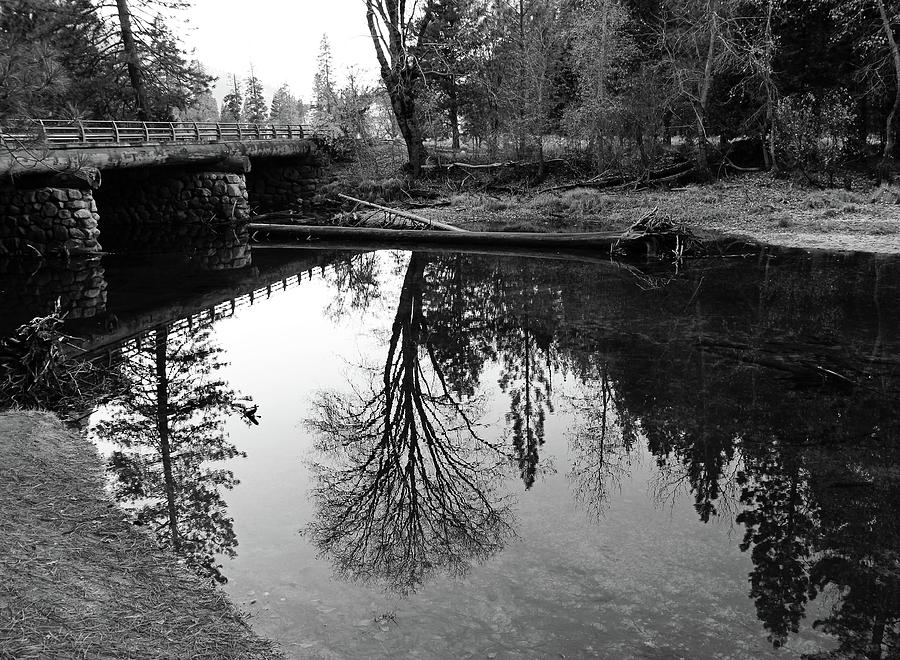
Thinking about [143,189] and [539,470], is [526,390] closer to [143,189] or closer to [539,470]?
[539,470]

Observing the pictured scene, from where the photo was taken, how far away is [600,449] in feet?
24.4

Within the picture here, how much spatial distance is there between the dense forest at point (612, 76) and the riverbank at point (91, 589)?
19679 millimetres

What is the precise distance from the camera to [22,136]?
7160 mm

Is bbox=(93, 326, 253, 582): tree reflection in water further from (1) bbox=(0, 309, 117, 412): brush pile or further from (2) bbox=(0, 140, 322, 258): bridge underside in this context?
(2) bbox=(0, 140, 322, 258): bridge underside

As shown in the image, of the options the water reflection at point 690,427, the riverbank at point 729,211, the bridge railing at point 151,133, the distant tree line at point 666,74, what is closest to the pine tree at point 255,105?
the bridge railing at point 151,133

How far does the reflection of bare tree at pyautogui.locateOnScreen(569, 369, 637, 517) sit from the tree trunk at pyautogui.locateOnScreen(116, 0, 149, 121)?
1258 inches

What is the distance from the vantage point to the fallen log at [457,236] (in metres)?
18.9

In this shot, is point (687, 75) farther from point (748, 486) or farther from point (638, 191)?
point (748, 486)

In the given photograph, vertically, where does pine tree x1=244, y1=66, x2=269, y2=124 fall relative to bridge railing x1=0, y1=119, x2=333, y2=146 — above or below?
above

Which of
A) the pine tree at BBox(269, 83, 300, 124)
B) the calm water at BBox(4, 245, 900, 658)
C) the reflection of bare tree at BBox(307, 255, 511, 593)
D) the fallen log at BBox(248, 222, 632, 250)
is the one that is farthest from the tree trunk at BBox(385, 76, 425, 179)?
the pine tree at BBox(269, 83, 300, 124)

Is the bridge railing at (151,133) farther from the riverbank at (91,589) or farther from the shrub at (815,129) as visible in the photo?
the shrub at (815,129)

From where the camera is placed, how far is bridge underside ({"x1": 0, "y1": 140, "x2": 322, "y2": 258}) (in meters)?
21.0

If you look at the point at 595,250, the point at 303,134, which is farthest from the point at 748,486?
the point at 303,134

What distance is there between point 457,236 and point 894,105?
16.6m
